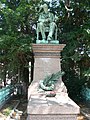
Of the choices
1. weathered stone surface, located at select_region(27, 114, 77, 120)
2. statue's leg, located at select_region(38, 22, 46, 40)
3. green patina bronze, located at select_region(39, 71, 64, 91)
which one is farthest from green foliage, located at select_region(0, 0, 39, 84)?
weathered stone surface, located at select_region(27, 114, 77, 120)

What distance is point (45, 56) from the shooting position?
31.6 ft

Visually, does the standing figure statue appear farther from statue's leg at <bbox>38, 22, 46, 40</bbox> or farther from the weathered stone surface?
the weathered stone surface

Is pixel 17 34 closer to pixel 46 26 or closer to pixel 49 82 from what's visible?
pixel 46 26

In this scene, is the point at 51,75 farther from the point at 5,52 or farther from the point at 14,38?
the point at 5,52

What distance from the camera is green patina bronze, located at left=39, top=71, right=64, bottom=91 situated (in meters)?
8.88

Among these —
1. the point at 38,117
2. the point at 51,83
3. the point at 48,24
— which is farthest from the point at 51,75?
the point at 38,117

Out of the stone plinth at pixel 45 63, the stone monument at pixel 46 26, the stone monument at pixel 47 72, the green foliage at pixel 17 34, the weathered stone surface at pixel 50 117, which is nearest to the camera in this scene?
the weathered stone surface at pixel 50 117

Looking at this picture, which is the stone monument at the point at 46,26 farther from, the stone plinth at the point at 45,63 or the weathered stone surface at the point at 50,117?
the weathered stone surface at the point at 50,117

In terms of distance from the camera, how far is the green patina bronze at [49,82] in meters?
8.88

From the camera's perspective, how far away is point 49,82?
9.03 meters

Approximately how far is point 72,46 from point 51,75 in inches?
142

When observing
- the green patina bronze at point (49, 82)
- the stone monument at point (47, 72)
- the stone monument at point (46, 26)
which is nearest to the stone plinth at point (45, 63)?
the stone monument at point (47, 72)

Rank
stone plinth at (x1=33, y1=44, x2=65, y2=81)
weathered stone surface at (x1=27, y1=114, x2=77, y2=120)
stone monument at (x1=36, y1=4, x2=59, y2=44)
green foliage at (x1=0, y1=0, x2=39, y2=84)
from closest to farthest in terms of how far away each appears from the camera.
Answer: weathered stone surface at (x1=27, y1=114, x2=77, y2=120) → stone plinth at (x1=33, y1=44, x2=65, y2=81) → stone monument at (x1=36, y1=4, x2=59, y2=44) → green foliage at (x1=0, y1=0, x2=39, y2=84)

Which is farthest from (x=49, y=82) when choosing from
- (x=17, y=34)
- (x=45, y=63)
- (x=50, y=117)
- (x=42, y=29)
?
(x=17, y=34)
